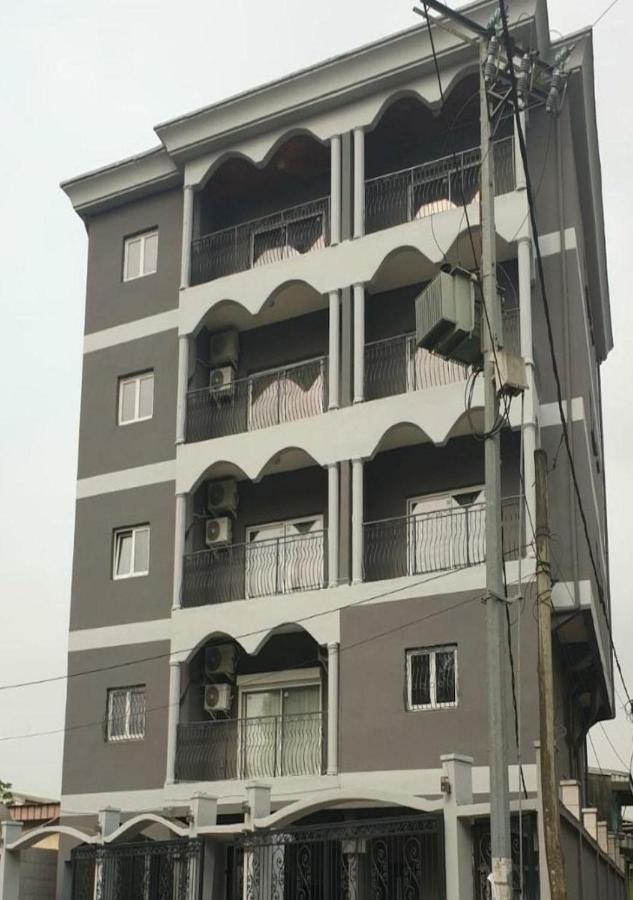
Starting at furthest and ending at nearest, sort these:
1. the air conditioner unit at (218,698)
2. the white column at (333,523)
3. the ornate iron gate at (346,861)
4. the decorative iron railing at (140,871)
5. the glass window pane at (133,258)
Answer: the glass window pane at (133,258) < the air conditioner unit at (218,698) < the white column at (333,523) < the decorative iron railing at (140,871) < the ornate iron gate at (346,861)

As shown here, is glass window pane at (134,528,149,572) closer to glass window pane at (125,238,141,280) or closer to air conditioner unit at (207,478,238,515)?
air conditioner unit at (207,478,238,515)

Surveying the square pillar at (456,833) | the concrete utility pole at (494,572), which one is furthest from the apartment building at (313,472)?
the concrete utility pole at (494,572)

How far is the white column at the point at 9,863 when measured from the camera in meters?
20.9

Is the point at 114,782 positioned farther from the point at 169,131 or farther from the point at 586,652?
the point at 169,131

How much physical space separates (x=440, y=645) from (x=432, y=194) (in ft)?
27.7

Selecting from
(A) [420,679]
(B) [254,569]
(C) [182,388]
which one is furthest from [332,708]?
(C) [182,388]

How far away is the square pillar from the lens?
50.2ft

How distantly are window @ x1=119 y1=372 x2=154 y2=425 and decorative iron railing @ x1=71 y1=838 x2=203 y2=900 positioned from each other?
9323mm

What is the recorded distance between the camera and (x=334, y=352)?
23547 millimetres

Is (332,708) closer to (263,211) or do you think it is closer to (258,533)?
(258,533)

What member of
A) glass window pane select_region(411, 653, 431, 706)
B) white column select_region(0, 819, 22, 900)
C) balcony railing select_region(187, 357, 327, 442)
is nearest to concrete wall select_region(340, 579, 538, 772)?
glass window pane select_region(411, 653, 431, 706)

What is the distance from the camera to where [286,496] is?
81.9ft

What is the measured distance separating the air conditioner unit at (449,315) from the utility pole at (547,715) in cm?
297

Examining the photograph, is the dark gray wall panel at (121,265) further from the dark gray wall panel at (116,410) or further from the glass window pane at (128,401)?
the glass window pane at (128,401)
